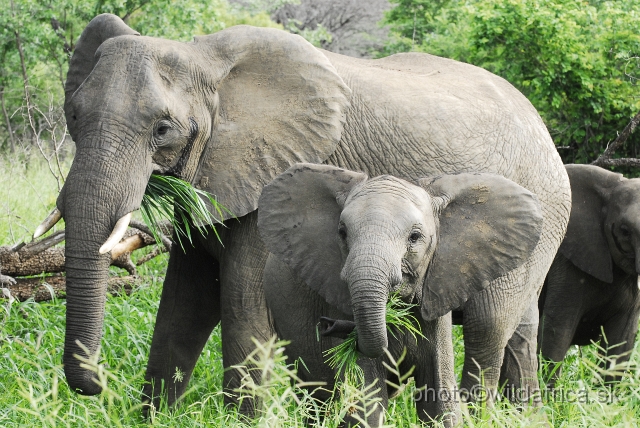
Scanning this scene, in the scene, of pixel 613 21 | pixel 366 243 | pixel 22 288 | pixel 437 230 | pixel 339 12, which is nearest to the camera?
pixel 366 243

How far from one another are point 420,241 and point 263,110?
1448mm

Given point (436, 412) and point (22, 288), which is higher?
point (436, 412)

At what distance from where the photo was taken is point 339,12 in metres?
23.1

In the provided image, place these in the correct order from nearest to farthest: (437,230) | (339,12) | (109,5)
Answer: (437,230), (109,5), (339,12)

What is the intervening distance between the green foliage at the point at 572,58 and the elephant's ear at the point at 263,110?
4.88 m

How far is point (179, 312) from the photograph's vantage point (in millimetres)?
5695

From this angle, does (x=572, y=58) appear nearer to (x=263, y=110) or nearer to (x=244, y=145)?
(x=263, y=110)

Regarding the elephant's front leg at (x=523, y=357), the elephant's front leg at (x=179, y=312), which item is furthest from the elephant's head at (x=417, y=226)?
the elephant's front leg at (x=523, y=357)

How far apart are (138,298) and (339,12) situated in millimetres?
16255

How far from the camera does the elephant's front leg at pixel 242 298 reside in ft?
16.6

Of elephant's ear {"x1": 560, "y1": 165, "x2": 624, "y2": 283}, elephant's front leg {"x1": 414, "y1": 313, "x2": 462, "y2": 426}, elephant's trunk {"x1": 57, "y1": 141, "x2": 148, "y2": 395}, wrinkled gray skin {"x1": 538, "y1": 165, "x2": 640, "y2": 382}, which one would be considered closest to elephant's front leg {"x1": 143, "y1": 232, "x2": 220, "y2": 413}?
elephant's trunk {"x1": 57, "y1": 141, "x2": 148, "y2": 395}

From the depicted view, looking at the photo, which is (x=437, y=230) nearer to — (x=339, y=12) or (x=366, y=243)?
(x=366, y=243)

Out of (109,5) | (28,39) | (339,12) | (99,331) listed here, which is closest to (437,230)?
(99,331)

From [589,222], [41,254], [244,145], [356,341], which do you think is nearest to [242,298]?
[244,145]
